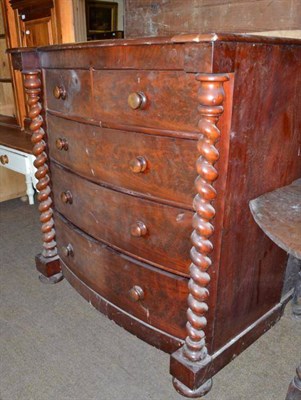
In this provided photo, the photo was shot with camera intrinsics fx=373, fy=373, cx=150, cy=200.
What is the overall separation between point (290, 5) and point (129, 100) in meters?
0.87

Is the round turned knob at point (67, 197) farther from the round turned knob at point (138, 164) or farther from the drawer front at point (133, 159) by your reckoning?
the round turned knob at point (138, 164)

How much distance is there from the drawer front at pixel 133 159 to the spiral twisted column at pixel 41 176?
16cm

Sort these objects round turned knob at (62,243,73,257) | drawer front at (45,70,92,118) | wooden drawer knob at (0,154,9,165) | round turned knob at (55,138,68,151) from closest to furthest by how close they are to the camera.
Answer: drawer front at (45,70,92,118)
round turned knob at (55,138,68,151)
round turned knob at (62,243,73,257)
wooden drawer knob at (0,154,9,165)

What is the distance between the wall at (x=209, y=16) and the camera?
1.55m

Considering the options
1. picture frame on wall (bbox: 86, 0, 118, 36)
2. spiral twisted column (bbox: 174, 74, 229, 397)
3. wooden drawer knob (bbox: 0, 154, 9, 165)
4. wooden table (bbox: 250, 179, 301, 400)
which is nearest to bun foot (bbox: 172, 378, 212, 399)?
spiral twisted column (bbox: 174, 74, 229, 397)

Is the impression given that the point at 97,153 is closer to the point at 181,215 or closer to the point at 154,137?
the point at 154,137

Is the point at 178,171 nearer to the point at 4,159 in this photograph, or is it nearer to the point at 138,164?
the point at 138,164

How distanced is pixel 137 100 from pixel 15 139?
6.47ft

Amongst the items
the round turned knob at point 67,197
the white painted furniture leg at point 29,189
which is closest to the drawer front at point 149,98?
the round turned knob at point 67,197

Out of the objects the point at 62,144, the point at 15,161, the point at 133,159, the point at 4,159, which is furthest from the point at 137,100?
the point at 4,159

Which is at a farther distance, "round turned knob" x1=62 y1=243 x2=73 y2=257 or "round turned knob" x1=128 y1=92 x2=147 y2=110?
"round turned knob" x1=62 y1=243 x2=73 y2=257

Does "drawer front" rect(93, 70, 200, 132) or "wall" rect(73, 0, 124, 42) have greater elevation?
"wall" rect(73, 0, 124, 42)

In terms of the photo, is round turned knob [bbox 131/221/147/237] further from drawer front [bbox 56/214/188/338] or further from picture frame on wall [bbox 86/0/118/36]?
picture frame on wall [bbox 86/0/118/36]

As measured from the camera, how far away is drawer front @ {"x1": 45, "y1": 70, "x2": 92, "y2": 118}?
54.6 inches
